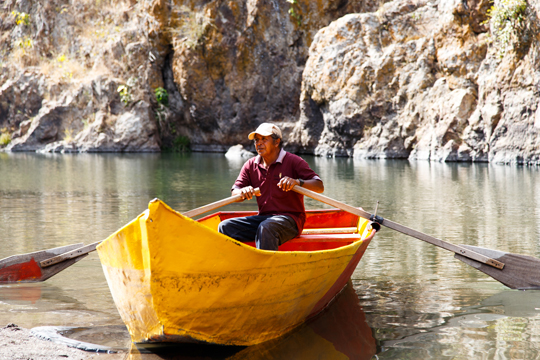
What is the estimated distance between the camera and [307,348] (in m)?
3.99

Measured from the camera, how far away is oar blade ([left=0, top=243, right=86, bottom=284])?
17.8 ft

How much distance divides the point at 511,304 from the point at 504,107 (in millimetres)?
18009

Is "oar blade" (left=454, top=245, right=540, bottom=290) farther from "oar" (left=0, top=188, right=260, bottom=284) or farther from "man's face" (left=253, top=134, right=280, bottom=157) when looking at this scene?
"oar" (left=0, top=188, right=260, bottom=284)

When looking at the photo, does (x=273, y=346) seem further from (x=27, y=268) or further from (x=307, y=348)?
(x=27, y=268)

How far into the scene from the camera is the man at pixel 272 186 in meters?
4.80

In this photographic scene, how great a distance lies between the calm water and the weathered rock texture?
7526 millimetres

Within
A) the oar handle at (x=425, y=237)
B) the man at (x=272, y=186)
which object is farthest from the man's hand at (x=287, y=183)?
the oar handle at (x=425, y=237)

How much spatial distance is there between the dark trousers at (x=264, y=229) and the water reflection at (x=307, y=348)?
0.77 m

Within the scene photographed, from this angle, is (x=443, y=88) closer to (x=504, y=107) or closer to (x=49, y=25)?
(x=504, y=107)

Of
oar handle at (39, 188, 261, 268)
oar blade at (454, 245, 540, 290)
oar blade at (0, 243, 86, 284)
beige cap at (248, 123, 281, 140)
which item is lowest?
oar blade at (454, 245, 540, 290)

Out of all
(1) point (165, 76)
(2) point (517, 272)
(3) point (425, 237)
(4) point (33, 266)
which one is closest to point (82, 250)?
(4) point (33, 266)

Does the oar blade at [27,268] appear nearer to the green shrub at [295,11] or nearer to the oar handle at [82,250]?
the oar handle at [82,250]

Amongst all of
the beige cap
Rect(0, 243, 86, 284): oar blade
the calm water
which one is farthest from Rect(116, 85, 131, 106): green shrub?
the beige cap

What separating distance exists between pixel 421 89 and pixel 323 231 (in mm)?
21331
